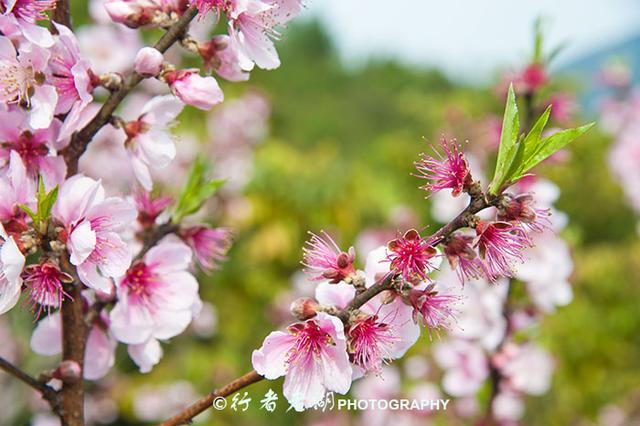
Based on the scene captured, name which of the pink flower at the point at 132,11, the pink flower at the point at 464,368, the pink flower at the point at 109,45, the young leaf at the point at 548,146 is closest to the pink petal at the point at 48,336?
the pink flower at the point at 132,11

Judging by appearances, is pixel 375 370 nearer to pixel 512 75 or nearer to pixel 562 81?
pixel 512 75

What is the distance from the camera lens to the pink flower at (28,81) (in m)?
0.78

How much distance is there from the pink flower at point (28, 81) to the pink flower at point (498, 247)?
53 centimetres

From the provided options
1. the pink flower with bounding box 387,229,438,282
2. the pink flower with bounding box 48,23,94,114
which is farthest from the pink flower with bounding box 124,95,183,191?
the pink flower with bounding box 387,229,438,282

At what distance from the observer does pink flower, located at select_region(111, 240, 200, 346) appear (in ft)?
3.02

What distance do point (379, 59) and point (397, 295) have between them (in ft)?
49.7

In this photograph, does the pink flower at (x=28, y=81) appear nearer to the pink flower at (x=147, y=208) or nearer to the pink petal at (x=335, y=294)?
the pink flower at (x=147, y=208)

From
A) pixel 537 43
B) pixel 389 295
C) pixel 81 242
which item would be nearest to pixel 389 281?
pixel 389 295

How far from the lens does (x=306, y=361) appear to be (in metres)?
0.77

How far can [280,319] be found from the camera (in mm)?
3820

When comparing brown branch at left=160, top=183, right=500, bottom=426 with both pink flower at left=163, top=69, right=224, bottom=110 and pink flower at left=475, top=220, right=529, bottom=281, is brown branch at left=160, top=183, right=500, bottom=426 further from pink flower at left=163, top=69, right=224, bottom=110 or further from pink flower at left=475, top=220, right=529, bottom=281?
pink flower at left=163, top=69, right=224, bottom=110

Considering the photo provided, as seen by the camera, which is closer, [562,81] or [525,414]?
[525,414]

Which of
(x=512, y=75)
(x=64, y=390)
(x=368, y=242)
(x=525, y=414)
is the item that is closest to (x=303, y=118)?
(x=368, y=242)

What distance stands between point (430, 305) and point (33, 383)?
1.67ft
